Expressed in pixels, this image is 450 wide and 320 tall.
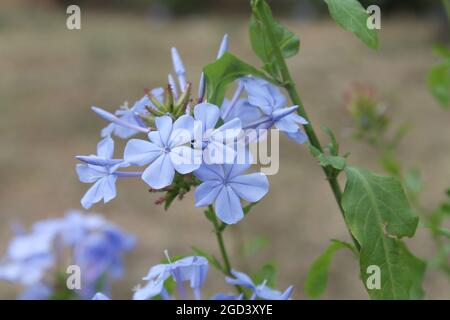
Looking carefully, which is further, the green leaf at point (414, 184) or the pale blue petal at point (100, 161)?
the green leaf at point (414, 184)

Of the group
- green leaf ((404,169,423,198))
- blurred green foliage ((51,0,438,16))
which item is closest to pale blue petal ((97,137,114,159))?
green leaf ((404,169,423,198))

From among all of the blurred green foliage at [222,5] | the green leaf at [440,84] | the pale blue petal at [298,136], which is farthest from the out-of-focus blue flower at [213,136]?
the blurred green foliage at [222,5]

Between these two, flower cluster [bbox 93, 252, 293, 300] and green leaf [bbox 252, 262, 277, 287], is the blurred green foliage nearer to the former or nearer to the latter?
green leaf [bbox 252, 262, 277, 287]

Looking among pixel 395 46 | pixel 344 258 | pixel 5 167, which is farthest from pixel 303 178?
pixel 395 46

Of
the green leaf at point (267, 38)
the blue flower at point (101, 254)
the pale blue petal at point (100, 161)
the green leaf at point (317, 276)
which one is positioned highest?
the green leaf at point (267, 38)

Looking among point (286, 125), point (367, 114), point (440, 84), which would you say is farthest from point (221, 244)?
point (367, 114)

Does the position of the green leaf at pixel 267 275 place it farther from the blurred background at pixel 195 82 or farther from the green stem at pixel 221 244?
the blurred background at pixel 195 82

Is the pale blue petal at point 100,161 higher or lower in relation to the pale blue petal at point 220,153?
lower
